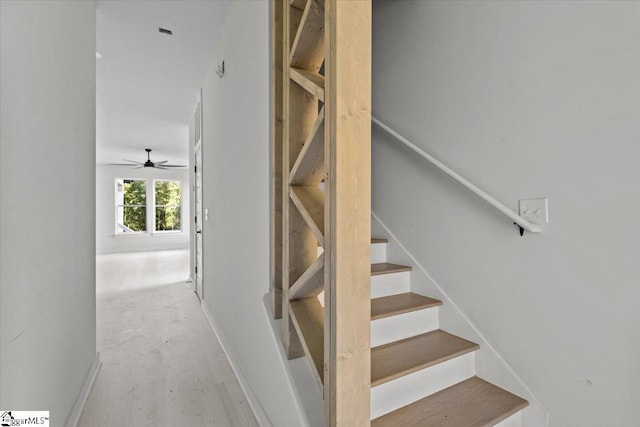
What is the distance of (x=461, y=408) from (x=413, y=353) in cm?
30

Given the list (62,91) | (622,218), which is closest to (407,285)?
(622,218)

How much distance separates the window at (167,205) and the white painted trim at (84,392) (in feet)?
26.9

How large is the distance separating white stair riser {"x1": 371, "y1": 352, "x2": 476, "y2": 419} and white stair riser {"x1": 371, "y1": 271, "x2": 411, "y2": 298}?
1.77ft

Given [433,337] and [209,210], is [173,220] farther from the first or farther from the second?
[433,337]

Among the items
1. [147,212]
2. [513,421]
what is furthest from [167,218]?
[513,421]

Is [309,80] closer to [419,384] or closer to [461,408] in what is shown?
[419,384]

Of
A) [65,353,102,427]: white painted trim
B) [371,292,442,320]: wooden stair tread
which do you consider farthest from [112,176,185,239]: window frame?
[371,292,442,320]: wooden stair tread

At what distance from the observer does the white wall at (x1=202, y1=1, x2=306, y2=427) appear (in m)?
1.64

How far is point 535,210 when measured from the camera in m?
1.47

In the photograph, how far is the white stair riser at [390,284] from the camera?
1.96 metres

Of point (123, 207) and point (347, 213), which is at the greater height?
point (123, 207)

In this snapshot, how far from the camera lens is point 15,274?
1048mm

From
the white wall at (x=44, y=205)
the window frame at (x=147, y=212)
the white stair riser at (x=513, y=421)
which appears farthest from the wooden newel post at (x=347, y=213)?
the window frame at (x=147, y=212)

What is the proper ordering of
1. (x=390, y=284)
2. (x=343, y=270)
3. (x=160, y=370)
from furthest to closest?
(x=160, y=370), (x=390, y=284), (x=343, y=270)
